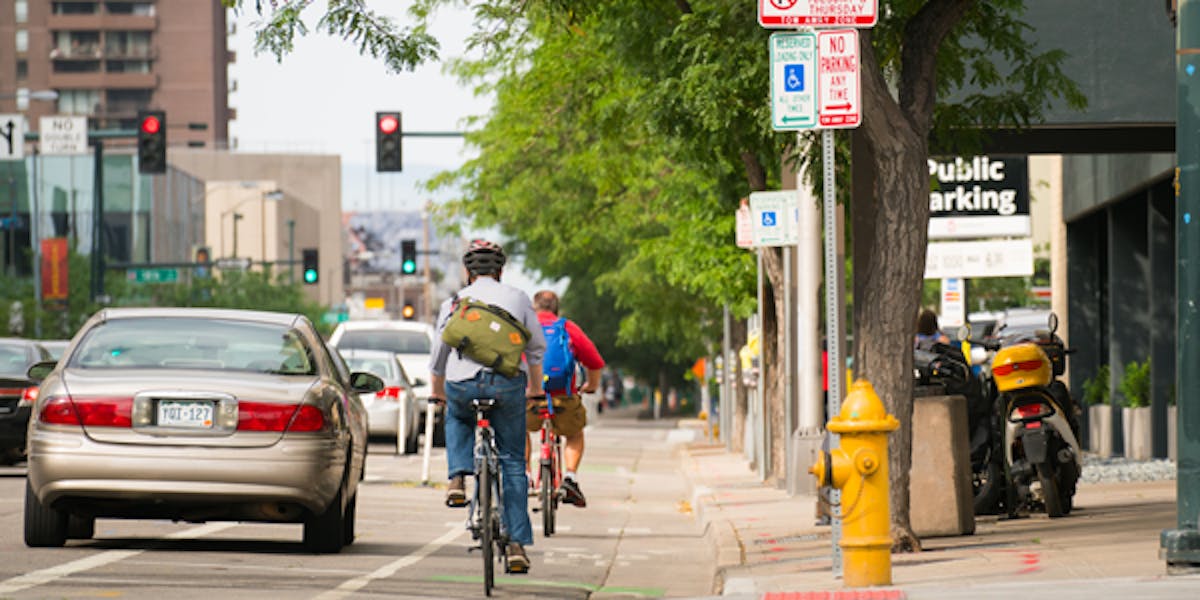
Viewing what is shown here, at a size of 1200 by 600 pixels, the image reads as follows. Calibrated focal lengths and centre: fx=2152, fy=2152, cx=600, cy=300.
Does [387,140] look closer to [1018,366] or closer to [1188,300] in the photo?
[1018,366]

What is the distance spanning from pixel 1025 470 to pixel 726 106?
3246mm

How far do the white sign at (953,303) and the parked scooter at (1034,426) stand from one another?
13515mm

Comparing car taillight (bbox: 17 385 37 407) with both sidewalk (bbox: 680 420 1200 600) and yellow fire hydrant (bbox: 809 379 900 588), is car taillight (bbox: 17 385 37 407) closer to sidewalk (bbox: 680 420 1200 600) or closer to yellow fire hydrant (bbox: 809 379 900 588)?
sidewalk (bbox: 680 420 1200 600)

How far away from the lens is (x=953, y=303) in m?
29.1

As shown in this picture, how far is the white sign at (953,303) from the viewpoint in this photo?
94.5ft

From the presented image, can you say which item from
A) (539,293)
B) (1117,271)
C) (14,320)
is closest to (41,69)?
(14,320)

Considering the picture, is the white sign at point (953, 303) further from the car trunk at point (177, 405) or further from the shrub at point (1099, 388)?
the car trunk at point (177, 405)

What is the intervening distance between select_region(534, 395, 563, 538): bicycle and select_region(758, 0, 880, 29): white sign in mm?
5412

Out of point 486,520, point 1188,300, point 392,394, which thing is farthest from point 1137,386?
point 1188,300

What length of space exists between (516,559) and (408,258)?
40.8 meters

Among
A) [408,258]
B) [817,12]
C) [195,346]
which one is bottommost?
[195,346]

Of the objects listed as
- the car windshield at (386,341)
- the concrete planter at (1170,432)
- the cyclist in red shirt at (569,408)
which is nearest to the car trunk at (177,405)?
the cyclist in red shirt at (569,408)

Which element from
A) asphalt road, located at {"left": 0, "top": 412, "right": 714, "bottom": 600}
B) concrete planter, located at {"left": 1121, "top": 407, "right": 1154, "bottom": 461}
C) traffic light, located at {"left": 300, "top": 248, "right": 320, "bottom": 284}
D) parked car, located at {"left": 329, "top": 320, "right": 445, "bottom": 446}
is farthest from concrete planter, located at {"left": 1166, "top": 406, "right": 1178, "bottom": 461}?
traffic light, located at {"left": 300, "top": 248, "right": 320, "bottom": 284}

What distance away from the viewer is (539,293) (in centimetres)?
1571
